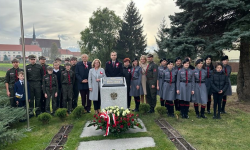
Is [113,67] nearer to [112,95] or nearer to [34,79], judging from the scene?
[112,95]

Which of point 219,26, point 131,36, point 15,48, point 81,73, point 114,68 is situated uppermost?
point 15,48

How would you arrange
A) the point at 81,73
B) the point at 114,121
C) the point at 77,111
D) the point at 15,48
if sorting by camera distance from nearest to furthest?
1. the point at 114,121
2. the point at 77,111
3. the point at 81,73
4. the point at 15,48

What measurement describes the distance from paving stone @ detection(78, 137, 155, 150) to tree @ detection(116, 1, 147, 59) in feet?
91.5

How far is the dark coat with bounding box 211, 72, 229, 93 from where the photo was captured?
5.46m

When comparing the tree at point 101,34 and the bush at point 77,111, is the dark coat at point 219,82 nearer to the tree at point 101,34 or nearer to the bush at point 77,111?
the bush at point 77,111

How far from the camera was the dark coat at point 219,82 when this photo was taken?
17.9 ft

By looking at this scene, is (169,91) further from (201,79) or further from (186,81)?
(201,79)

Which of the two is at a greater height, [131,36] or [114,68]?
[131,36]

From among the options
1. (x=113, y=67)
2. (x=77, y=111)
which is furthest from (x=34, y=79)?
(x=113, y=67)

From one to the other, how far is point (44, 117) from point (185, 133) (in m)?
3.72

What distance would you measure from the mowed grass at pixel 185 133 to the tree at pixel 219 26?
90.0 inches

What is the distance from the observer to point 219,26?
7258 millimetres

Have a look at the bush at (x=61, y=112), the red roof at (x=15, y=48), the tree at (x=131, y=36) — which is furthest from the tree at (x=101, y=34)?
the red roof at (x=15, y=48)

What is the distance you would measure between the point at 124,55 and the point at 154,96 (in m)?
25.8
